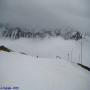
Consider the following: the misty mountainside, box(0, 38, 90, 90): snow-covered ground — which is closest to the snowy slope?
box(0, 38, 90, 90): snow-covered ground

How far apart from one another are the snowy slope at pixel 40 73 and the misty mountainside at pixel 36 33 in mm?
210

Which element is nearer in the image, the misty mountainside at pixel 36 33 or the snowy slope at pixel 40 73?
the snowy slope at pixel 40 73

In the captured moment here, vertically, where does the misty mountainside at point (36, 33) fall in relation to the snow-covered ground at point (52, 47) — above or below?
above

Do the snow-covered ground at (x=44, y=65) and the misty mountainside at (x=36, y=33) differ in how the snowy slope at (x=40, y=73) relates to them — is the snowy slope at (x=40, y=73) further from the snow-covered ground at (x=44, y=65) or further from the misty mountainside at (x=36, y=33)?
the misty mountainside at (x=36, y=33)

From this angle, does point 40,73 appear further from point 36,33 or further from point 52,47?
point 36,33

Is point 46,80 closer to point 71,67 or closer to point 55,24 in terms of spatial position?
point 71,67

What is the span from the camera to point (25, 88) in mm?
1549

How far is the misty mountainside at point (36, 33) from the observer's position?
167cm

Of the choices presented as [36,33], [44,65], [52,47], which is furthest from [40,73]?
[36,33]

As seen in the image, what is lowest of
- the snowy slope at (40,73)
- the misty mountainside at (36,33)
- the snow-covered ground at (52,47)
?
the snowy slope at (40,73)

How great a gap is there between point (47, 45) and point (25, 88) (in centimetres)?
50

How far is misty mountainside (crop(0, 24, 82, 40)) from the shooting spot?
5.48 ft

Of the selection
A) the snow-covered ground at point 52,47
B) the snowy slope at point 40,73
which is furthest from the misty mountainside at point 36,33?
the snowy slope at point 40,73

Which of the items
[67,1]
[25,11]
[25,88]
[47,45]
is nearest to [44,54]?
[47,45]
